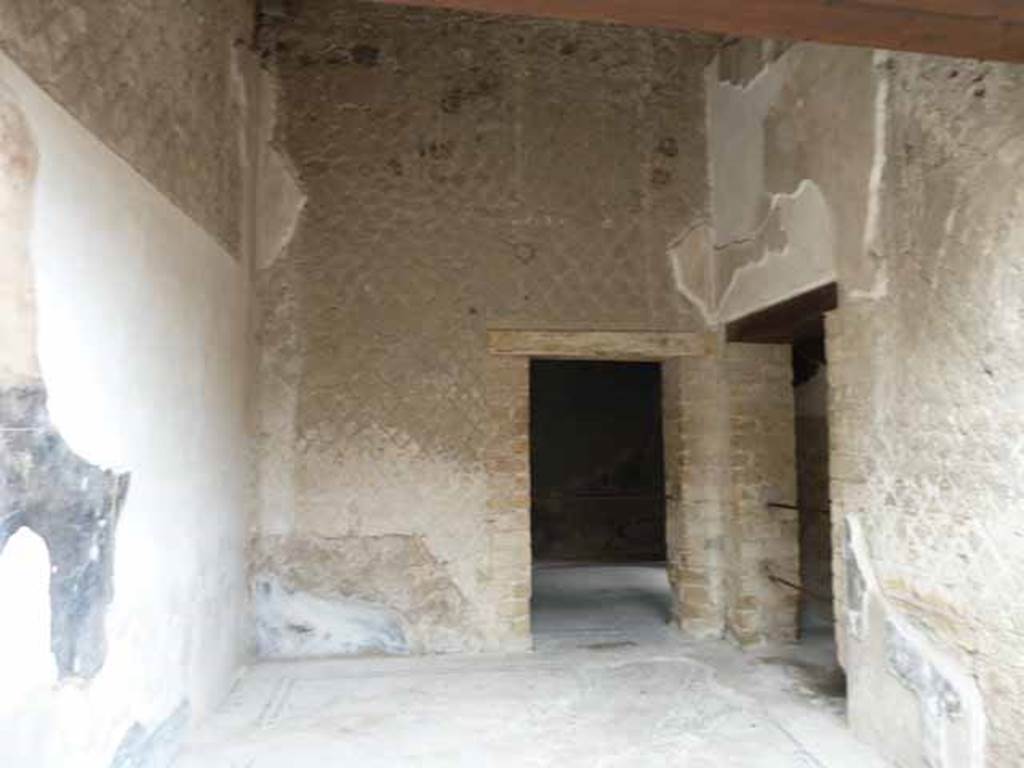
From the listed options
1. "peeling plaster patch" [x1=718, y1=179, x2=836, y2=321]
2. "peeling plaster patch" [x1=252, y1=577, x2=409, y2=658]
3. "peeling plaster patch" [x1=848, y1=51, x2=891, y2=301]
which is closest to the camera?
"peeling plaster patch" [x1=848, y1=51, x2=891, y2=301]

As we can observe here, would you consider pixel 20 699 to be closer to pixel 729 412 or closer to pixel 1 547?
pixel 1 547

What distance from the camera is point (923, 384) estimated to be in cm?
249

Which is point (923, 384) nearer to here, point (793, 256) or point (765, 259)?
point (793, 256)

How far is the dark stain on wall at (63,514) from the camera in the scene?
67.8 inches

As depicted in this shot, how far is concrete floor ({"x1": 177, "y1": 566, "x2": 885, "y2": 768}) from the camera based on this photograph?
2.73 m

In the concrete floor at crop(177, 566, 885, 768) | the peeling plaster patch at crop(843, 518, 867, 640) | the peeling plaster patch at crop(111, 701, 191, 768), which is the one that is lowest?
the concrete floor at crop(177, 566, 885, 768)

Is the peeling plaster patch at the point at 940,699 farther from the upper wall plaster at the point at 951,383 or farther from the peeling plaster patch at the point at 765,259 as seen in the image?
the peeling plaster patch at the point at 765,259

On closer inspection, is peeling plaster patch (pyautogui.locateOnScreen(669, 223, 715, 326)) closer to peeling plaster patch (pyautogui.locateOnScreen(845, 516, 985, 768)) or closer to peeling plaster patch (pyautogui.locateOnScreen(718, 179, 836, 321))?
peeling plaster patch (pyautogui.locateOnScreen(718, 179, 836, 321))

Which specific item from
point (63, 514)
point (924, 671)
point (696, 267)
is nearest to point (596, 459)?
point (696, 267)

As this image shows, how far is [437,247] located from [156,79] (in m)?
1.84

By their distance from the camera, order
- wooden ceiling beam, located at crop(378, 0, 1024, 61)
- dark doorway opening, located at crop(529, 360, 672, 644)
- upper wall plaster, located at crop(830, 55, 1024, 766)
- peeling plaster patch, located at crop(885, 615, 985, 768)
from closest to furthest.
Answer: wooden ceiling beam, located at crop(378, 0, 1024, 61) < upper wall plaster, located at crop(830, 55, 1024, 766) < peeling plaster patch, located at crop(885, 615, 985, 768) < dark doorway opening, located at crop(529, 360, 672, 644)

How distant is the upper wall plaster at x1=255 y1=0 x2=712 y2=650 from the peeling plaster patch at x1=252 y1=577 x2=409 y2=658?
0.06m

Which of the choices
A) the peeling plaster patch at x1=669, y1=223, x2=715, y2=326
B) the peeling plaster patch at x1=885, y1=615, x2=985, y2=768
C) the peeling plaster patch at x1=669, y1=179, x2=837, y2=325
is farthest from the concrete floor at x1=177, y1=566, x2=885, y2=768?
the peeling plaster patch at x1=669, y1=223, x2=715, y2=326

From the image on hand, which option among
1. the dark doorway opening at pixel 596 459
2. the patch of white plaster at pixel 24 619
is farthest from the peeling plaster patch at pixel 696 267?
the dark doorway opening at pixel 596 459
